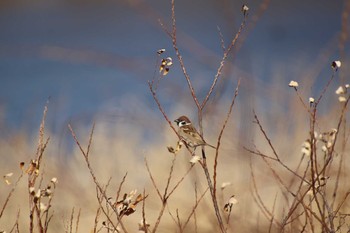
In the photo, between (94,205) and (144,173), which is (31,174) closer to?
(94,205)

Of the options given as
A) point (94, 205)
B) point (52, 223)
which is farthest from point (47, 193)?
point (94, 205)

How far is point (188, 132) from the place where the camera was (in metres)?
1.64

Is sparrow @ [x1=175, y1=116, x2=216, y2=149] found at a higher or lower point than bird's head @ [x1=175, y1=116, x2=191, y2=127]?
lower

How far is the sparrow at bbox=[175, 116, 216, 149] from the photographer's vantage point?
1.58 meters

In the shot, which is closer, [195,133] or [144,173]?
[195,133]

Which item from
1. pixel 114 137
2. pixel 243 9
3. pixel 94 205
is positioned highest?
pixel 114 137

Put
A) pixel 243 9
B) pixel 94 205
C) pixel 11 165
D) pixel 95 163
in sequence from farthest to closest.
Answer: pixel 95 163, pixel 11 165, pixel 94 205, pixel 243 9

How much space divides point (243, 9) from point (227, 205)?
0.72 meters

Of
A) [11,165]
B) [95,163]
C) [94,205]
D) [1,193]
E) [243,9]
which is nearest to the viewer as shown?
[243,9]

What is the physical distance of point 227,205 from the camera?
141cm

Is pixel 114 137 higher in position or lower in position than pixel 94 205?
higher

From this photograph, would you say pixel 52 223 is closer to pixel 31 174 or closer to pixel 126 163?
pixel 126 163

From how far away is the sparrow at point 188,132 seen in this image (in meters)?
1.58

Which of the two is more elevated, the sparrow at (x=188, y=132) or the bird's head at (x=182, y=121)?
the bird's head at (x=182, y=121)
